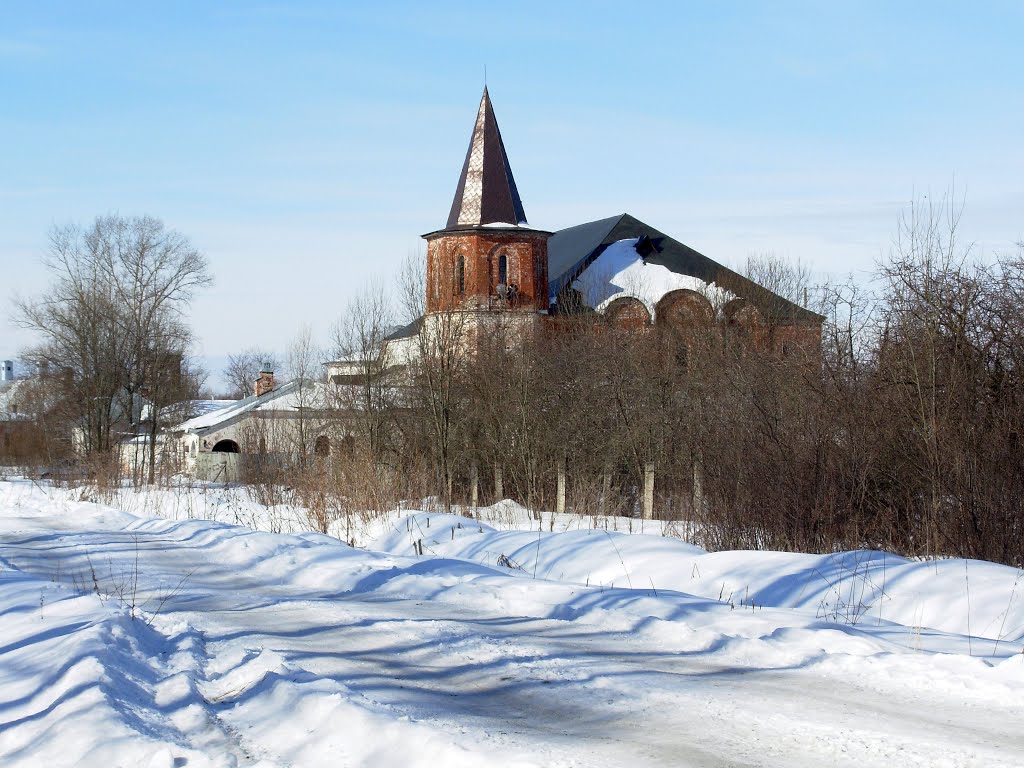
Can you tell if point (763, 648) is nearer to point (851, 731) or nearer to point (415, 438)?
point (851, 731)

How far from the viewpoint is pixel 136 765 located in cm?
471

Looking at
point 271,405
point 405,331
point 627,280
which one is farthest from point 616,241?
point 405,331

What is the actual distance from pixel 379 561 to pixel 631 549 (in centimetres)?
308

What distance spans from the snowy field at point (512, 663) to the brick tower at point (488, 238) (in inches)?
1645

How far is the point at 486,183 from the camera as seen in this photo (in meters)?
54.3

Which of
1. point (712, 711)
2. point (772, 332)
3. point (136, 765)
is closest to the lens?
point (136, 765)

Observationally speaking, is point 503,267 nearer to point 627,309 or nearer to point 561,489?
point 627,309

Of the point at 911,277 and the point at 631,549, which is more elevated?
the point at 911,277

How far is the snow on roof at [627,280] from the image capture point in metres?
54.1

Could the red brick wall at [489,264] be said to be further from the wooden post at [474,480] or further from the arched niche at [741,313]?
the wooden post at [474,480]

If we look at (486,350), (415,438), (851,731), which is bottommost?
(851,731)

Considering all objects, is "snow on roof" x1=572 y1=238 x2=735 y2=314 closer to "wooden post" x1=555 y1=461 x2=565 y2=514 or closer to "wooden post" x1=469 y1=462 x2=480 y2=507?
"wooden post" x1=469 y1=462 x2=480 y2=507

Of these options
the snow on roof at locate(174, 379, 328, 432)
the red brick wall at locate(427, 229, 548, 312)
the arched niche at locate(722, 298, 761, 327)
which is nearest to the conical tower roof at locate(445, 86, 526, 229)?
the red brick wall at locate(427, 229, 548, 312)

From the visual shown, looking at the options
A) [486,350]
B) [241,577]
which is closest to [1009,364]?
[241,577]
